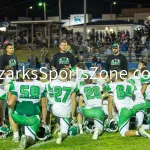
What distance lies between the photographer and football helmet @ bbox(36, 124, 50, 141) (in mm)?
7860

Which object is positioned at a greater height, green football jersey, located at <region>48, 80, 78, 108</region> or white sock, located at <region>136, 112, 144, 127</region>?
green football jersey, located at <region>48, 80, 78, 108</region>

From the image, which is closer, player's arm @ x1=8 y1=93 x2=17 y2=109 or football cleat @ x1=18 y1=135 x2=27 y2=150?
football cleat @ x1=18 y1=135 x2=27 y2=150

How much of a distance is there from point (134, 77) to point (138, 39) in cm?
2323

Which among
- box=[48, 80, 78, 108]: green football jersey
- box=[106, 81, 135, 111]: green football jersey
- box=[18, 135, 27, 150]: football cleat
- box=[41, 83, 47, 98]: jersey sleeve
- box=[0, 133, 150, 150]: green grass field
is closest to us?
box=[18, 135, 27, 150]: football cleat

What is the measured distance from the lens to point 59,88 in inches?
319

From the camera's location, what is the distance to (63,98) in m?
8.12

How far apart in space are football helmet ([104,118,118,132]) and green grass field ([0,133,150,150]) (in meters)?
0.29

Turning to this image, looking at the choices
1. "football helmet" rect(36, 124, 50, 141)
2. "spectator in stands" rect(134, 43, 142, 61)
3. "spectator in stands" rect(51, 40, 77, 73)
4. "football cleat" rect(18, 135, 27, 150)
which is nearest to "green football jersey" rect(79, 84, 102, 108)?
"football helmet" rect(36, 124, 50, 141)

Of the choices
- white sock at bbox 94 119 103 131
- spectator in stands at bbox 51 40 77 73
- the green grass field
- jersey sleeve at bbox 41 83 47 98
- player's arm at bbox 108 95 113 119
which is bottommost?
the green grass field

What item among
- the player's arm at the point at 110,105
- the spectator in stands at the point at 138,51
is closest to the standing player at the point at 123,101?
the player's arm at the point at 110,105

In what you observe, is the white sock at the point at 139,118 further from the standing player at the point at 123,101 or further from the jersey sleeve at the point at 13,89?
the jersey sleeve at the point at 13,89

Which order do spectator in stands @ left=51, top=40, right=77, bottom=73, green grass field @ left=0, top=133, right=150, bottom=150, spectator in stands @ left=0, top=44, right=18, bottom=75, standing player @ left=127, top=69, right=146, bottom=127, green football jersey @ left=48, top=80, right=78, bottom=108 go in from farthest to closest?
spectator in stands @ left=51, top=40, right=77, bottom=73 < spectator in stands @ left=0, top=44, right=18, bottom=75 < standing player @ left=127, top=69, right=146, bottom=127 < green football jersey @ left=48, top=80, right=78, bottom=108 < green grass field @ left=0, top=133, right=150, bottom=150

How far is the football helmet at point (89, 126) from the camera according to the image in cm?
862

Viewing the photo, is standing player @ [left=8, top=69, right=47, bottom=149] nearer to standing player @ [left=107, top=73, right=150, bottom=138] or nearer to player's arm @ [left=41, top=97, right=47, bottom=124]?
player's arm @ [left=41, top=97, right=47, bottom=124]
